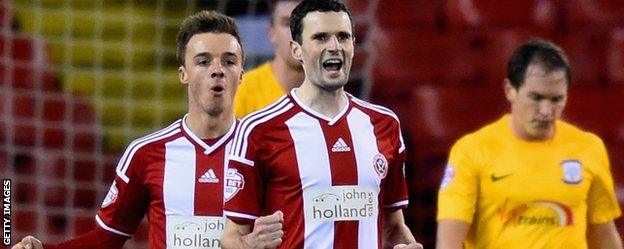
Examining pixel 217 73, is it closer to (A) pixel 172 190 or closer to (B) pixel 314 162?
(A) pixel 172 190

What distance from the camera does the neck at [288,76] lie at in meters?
5.45

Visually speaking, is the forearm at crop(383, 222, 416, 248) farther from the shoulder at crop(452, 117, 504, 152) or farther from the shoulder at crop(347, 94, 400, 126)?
the shoulder at crop(452, 117, 504, 152)

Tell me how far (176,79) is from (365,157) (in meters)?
3.53

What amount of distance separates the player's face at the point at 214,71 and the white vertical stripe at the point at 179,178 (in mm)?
151

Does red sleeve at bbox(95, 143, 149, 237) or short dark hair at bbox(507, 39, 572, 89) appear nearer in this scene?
red sleeve at bbox(95, 143, 149, 237)

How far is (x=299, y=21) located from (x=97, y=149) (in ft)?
10.9

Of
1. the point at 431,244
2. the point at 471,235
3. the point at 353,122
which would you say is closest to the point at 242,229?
the point at 353,122

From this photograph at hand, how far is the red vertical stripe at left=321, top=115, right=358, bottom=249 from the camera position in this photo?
12.6 ft

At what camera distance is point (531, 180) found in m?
5.02

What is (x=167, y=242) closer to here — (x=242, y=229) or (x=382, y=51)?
(x=242, y=229)

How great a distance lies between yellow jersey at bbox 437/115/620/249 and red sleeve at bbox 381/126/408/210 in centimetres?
85

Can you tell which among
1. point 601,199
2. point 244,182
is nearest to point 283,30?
point 601,199

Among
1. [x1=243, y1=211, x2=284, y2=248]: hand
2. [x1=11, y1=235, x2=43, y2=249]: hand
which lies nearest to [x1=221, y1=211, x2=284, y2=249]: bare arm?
[x1=243, y1=211, x2=284, y2=248]: hand

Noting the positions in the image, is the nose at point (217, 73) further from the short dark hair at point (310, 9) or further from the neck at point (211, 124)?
the short dark hair at point (310, 9)
